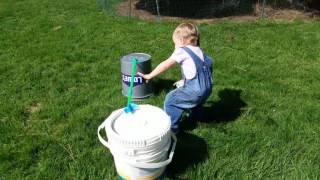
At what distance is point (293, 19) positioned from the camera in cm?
891

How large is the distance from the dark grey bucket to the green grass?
0.14m

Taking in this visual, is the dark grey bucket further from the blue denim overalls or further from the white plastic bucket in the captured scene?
the white plastic bucket

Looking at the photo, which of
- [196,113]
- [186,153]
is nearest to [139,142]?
[186,153]

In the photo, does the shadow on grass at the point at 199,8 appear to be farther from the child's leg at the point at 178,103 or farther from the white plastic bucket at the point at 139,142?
the white plastic bucket at the point at 139,142

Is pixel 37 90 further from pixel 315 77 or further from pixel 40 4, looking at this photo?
pixel 40 4

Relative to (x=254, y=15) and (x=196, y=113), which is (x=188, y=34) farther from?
(x=254, y=15)

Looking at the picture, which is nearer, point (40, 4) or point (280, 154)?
point (280, 154)

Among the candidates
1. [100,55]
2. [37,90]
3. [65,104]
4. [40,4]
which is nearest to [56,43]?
[100,55]

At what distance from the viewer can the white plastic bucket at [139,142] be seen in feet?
9.77

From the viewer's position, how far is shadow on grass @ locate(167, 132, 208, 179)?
3646 mm

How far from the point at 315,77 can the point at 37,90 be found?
3743 mm

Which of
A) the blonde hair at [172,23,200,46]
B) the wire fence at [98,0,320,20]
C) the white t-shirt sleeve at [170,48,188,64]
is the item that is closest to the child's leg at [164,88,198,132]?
the white t-shirt sleeve at [170,48,188,64]

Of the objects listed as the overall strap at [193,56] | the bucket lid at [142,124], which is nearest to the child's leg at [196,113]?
the overall strap at [193,56]

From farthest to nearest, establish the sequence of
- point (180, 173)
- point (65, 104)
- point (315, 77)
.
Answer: point (315, 77), point (65, 104), point (180, 173)
